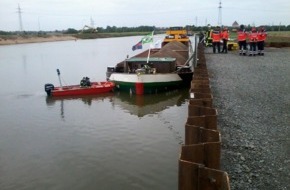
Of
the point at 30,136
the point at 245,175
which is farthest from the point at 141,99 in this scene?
the point at 245,175

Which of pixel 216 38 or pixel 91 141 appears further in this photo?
pixel 216 38

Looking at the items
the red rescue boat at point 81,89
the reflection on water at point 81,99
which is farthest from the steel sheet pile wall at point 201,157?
the red rescue boat at point 81,89

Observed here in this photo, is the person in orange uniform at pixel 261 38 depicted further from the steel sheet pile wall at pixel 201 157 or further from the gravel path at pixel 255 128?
the steel sheet pile wall at pixel 201 157

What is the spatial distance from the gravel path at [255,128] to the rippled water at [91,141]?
185 cm

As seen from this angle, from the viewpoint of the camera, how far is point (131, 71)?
823 inches

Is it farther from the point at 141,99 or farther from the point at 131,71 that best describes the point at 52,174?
the point at 131,71

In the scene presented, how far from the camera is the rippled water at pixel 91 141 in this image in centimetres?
875

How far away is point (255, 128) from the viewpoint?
841cm

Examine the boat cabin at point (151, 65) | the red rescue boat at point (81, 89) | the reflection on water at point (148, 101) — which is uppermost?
the boat cabin at point (151, 65)

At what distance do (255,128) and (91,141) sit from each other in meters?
5.71

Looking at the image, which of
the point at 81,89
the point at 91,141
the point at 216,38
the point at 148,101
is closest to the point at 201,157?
the point at 91,141

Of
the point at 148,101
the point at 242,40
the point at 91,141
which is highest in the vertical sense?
the point at 242,40

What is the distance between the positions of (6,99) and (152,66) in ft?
28.8

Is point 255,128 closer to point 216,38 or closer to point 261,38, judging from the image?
point 261,38
